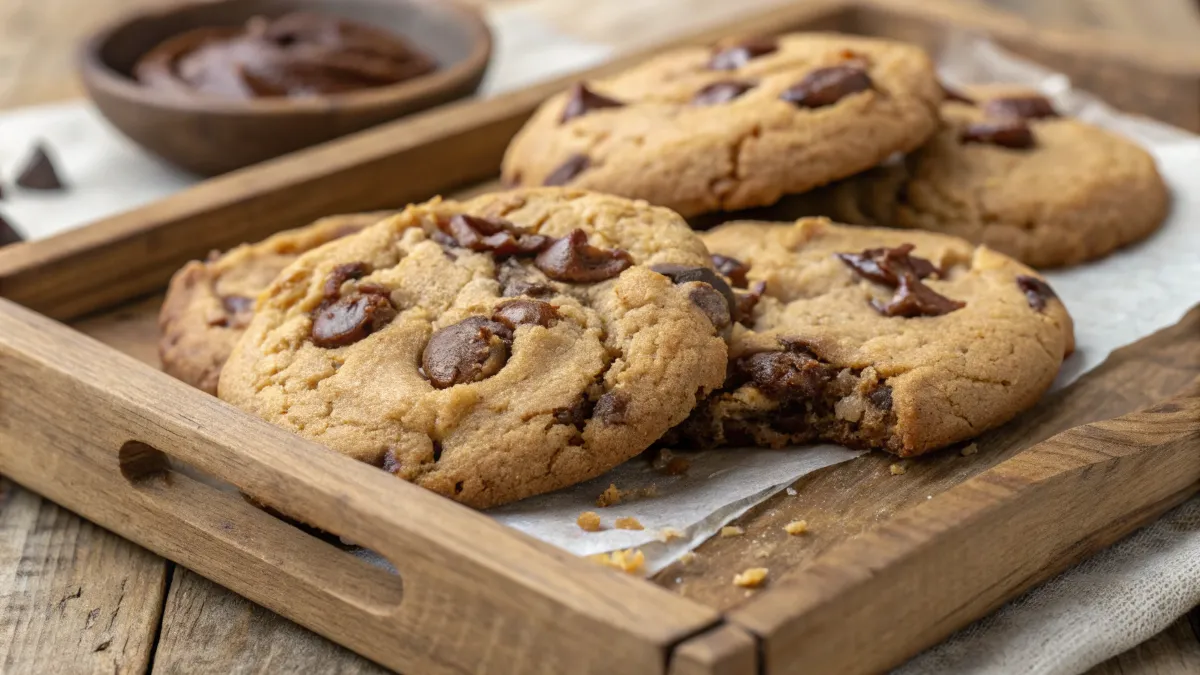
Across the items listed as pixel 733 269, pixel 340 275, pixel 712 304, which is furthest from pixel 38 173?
pixel 712 304

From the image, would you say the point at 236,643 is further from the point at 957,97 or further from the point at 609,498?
the point at 957,97

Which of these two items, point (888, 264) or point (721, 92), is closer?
point (888, 264)

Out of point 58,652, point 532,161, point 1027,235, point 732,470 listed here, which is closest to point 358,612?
point 58,652

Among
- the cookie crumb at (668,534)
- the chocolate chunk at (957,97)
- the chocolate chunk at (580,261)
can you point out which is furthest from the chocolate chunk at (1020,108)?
the cookie crumb at (668,534)

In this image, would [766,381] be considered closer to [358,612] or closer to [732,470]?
[732,470]

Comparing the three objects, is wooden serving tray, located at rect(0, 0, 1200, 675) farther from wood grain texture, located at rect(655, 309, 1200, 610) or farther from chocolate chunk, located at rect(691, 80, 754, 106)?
chocolate chunk, located at rect(691, 80, 754, 106)
